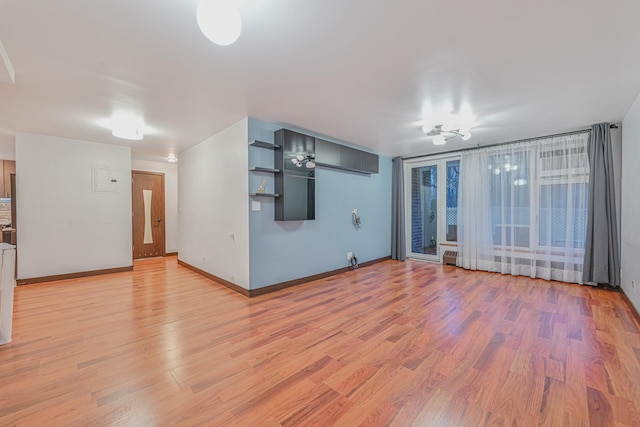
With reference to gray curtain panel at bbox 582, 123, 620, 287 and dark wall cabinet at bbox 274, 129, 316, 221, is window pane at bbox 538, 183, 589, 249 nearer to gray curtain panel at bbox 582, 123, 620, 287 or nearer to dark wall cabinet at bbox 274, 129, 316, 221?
gray curtain panel at bbox 582, 123, 620, 287

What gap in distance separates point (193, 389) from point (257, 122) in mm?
3203

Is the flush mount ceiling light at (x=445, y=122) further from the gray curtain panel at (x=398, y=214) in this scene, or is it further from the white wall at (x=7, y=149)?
the white wall at (x=7, y=149)

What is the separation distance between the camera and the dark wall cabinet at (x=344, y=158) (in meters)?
A: 4.62

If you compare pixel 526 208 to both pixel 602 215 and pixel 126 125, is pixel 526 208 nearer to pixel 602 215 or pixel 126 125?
pixel 602 215

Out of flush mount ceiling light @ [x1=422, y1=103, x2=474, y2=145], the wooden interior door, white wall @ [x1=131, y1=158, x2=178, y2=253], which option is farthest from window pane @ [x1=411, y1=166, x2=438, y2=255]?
the wooden interior door

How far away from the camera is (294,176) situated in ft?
13.4

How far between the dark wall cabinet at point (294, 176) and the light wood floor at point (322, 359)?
1256 millimetres

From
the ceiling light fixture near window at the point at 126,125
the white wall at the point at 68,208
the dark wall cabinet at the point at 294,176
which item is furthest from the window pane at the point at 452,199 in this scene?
the white wall at the point at 68,208

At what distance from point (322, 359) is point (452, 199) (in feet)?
16.0

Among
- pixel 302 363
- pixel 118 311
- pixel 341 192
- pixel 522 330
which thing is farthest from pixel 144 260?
pixel 522 330

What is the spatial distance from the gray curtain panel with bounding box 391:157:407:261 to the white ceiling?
2.56m

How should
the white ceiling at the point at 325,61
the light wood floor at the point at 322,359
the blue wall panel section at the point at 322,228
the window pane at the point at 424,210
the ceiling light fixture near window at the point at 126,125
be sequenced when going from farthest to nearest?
the window pane at the point at 424,210
the blue wall panel section at the point at 322,228
the ceiling light fixture near window at the point at 126,125
the white ceiling at the point at 325,61
the light wood floor at the point at 322,359

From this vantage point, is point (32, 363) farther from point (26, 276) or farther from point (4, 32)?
point (26, 276)

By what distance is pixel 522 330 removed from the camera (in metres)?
2.71
